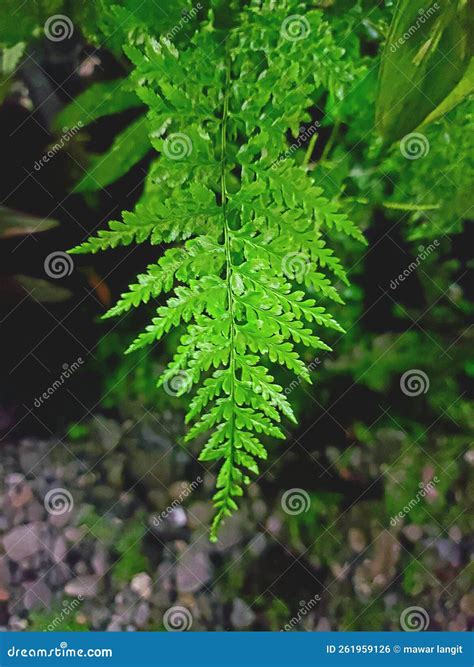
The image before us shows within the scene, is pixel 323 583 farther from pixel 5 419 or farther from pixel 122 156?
pixel 122 156

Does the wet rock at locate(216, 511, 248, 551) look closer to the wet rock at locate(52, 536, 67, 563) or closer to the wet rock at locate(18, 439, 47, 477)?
the wet rock at locate(52, 536, 67, 563)

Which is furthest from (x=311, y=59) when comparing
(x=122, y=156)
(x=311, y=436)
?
(x=311, y=436)

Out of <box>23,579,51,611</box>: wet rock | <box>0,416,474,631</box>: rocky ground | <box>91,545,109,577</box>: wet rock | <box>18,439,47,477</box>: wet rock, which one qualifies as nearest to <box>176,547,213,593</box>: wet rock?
<box>0,416,474,631</box>: rocky ground

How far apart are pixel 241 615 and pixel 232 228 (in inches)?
34.3

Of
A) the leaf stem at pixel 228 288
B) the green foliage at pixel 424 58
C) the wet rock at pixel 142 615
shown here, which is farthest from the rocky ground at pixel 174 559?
the green foliage at pixel 424 58

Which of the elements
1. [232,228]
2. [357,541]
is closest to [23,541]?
[357,541]

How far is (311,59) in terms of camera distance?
4.17 feet

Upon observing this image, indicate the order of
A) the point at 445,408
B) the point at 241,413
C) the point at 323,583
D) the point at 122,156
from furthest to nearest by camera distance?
the point at 445,408 < the point at 323,583 < the point at 122,156 < the point at 241,413

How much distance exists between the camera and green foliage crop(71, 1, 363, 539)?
45.8 inches

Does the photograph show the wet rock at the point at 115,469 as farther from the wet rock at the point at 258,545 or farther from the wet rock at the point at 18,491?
the wet rock at the point at 258,545

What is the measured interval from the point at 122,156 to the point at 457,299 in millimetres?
861

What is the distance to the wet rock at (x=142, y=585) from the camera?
1613mm

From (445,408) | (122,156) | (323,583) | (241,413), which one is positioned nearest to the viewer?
(241,413)

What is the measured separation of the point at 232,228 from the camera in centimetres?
126
